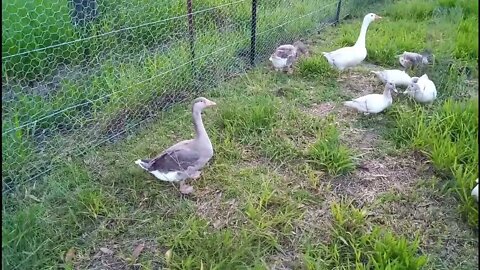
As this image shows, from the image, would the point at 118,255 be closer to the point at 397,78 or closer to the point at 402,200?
the point at 402,200

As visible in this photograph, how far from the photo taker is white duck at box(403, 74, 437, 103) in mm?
3553

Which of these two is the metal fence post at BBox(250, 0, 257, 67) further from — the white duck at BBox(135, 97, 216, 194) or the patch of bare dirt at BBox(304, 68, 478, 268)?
the white duck at BBox(135, 97, 216, 194)

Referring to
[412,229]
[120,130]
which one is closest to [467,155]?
[412,229]

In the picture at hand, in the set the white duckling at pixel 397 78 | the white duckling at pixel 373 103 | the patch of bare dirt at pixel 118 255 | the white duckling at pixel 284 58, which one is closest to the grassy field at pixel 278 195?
the patch of bare dirt at pixel 118 255

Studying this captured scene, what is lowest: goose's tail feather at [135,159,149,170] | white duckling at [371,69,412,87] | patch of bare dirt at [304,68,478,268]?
patch of bare dirt at [304,68,478,268]

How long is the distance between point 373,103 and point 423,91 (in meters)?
0.45

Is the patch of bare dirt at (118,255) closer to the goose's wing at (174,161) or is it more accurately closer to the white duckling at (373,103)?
the goose's wing at (174,161)

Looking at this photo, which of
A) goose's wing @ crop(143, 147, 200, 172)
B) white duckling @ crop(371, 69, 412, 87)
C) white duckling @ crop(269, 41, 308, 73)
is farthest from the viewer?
white duckling @ crop(269, 41, 308, 73)

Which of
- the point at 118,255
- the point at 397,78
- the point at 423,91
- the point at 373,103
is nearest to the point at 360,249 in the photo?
the point at 118,255

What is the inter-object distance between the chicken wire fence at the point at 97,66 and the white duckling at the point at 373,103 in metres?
1.22

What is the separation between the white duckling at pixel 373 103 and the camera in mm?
3414

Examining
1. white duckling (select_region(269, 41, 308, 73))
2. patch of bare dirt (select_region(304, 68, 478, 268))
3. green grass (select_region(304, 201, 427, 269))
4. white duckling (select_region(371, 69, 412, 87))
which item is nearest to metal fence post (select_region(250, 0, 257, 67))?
white duckling (select_region(269, 41, 308, 73))

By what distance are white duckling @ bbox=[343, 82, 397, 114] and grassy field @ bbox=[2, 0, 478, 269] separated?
109 millimetres

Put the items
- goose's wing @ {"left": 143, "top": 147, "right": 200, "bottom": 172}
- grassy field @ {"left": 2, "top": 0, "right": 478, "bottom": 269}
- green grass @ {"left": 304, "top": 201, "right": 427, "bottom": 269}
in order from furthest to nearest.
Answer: goose's wing @ {"left": 143, "top": 147, "right": 200, "bottom": 172}
grassy field @ {"left": 2, "top": 0, "right": 478, "bottom": 269}
green grass @ {"left": 304, "top": 201, "right": 427, "bottom": 269}
